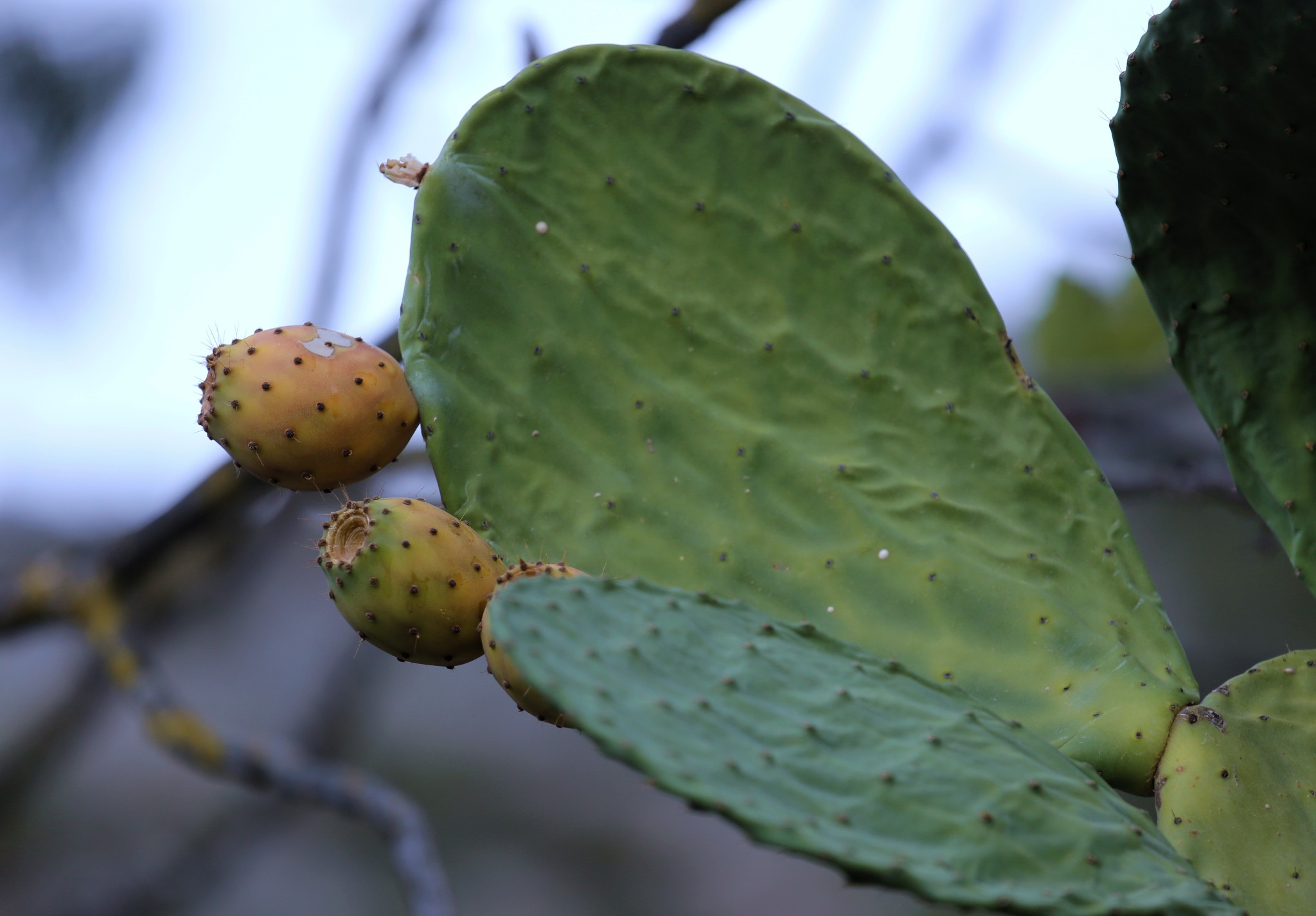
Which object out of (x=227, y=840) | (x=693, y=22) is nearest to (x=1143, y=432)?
(x=693, y=22)

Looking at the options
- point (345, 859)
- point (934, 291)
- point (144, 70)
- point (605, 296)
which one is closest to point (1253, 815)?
point (934, 291)

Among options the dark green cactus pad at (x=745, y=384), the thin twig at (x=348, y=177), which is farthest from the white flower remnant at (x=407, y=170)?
the thin twig at (x=348, y=177)

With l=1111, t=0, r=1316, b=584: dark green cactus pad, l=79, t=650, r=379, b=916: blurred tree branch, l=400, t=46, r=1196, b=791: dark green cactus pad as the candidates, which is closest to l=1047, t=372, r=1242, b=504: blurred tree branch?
l=1111, t=0, r=1316, b=584: dark green cactus pad

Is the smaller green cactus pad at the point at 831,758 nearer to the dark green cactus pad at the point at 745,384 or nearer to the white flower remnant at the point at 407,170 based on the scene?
the dark green cactus pad at the point at 745,384

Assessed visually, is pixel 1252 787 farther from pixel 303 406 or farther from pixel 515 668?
pixel 303 406

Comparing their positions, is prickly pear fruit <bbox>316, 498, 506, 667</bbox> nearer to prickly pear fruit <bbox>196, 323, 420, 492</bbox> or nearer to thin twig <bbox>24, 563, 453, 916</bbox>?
prickly pear fruit <bbox>196, 323, 420, 492</bbox>
